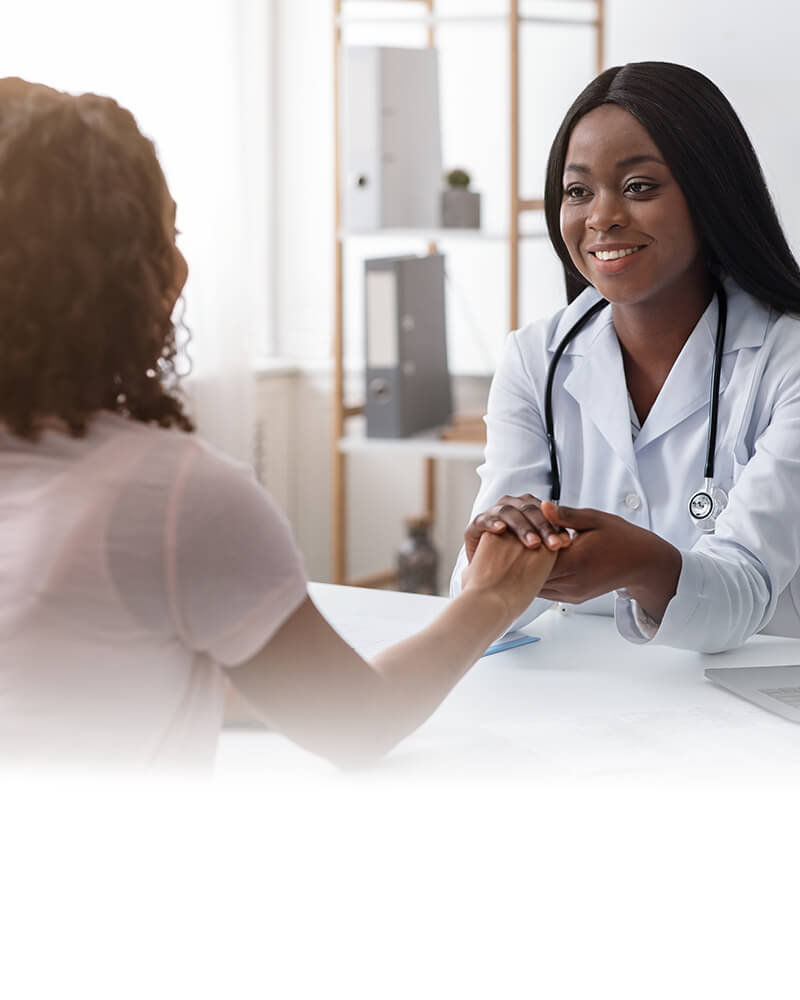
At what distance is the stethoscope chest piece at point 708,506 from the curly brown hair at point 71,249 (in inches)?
31.9

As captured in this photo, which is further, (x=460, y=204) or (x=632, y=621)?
(x=460, y=204)

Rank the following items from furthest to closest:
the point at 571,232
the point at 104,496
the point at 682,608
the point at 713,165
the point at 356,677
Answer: the point at 571,232 → the point at 713,165 → the point at 682,608 → the point at 356,677 → the point at 104,496

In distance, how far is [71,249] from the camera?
654 millimetres

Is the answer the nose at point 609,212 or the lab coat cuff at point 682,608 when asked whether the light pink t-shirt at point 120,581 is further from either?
the nose at point 609,212

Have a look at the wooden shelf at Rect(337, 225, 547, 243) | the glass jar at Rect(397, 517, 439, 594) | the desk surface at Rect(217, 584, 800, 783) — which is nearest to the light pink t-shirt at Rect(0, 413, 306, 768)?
the desk surface at Rect(217, 584, 800, 783)

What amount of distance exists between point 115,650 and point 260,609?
0.25 ft

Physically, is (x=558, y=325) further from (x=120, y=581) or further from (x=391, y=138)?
(x=391, y=138)

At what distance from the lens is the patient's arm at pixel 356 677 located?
726mm

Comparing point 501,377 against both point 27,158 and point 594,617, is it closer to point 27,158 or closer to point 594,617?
point 594,617

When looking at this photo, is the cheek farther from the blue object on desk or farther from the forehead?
the blue object on desk

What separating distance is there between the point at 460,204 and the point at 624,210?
1.35 metres

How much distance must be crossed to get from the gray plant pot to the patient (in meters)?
2.12

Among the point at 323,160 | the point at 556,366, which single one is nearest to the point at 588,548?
the point at 556,366

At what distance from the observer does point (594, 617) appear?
1329mm
